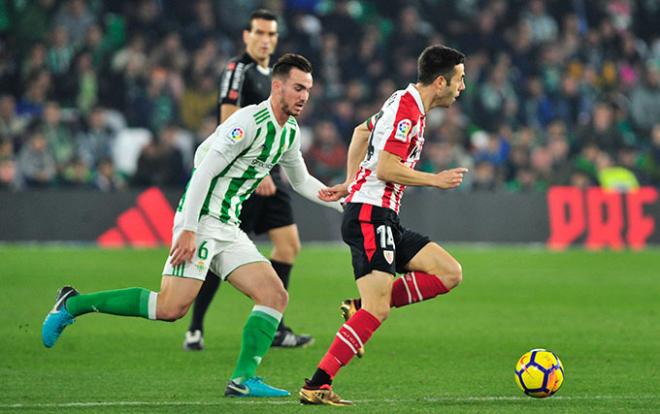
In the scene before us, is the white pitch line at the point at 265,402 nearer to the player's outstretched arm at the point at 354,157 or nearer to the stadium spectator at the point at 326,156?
the player's outstretched arm at the point at 354,157

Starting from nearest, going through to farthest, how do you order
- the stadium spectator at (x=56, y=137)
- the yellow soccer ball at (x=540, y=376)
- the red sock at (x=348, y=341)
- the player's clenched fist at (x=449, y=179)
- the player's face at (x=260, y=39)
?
the player's clenched fist at (x=449, y=179) < the red sock at (x=348, y=341) < the yellow soccer ball at (x=540, y=376) < the player's face at (x=260, y=39) < the stadium spectator at (x=56, y=137)

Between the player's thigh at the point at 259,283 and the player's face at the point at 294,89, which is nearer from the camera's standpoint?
the player's face at the point at 294,89

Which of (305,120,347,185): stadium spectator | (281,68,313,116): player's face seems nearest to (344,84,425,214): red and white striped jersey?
(281,68,313,116): player's face

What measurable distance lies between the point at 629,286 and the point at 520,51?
1062 cm

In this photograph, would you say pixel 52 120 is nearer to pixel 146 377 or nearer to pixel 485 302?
pixel 485 302

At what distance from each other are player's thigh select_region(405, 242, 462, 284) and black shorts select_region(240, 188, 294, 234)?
7.98ft

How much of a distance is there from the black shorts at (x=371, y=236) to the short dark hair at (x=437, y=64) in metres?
0.77

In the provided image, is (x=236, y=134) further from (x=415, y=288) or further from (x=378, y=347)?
(x=378, y=347)

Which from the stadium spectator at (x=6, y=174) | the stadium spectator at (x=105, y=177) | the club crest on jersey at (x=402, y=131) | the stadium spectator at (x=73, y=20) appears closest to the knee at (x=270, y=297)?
the club crest on jersey at (x=402, y=131)

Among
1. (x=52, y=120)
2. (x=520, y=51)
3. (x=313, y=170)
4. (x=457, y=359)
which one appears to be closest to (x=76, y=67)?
(x=52, y=120)

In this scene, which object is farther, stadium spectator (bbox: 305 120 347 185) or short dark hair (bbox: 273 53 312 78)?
stadium spectator (bbox: 305 120 347 185)

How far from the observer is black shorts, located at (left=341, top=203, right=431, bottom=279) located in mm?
7168

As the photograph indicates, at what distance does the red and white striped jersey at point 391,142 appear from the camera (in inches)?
276

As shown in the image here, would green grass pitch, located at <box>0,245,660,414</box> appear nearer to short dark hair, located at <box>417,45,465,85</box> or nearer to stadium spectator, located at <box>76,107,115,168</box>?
short dark hair, located at <box>417,45,465,85</box>
